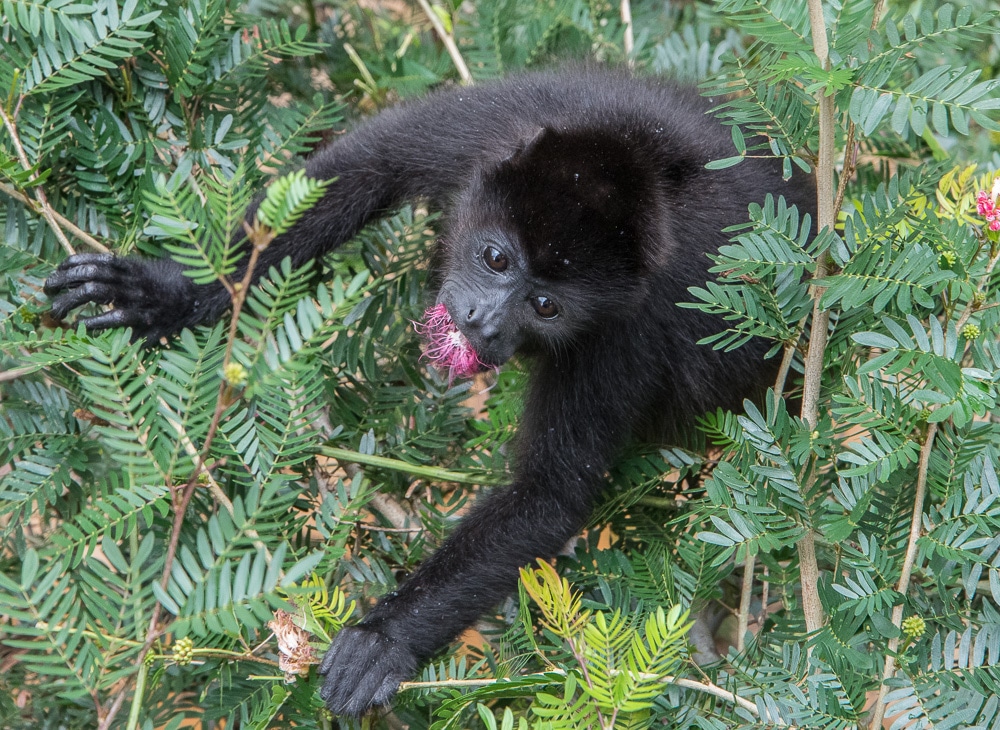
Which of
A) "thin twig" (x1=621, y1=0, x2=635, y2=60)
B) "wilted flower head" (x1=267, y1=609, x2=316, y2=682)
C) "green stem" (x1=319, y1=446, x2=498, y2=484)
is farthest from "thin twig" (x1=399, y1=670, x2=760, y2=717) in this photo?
"thin twig" (x1=621, y1=0, x2=635, y2=60)

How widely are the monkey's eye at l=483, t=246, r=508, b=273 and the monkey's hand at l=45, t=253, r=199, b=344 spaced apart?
1017 millimetres

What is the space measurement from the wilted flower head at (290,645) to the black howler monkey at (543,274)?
20.5 inches

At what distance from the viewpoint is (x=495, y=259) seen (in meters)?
3.55

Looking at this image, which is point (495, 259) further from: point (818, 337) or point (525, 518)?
→ point (818, 337)

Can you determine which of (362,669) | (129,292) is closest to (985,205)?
(362,669)

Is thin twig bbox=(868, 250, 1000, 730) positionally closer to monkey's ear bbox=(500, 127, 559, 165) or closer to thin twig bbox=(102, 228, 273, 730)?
monkey's ear bbox=(500, 127, 559, 165)

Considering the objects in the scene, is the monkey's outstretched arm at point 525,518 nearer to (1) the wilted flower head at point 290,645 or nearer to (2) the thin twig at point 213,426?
(1) the wilted flower head at point 290,645

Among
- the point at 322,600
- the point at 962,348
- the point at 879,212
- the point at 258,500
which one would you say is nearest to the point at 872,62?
the point at 879,212

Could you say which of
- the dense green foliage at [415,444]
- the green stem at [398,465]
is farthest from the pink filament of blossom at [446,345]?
the green stem at [398,465]

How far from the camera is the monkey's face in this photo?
11.5ft

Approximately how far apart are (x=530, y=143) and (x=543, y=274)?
44 cm

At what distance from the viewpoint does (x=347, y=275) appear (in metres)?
3.95

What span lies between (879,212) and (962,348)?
39 cm

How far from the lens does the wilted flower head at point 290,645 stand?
8.14ft
